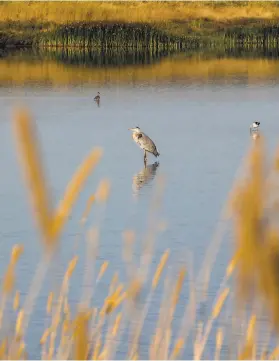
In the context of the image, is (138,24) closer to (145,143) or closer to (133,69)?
(133,69)

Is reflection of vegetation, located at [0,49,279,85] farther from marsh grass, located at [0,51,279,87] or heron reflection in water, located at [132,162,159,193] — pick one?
heron reflection in water, located at [132,162,159,193]

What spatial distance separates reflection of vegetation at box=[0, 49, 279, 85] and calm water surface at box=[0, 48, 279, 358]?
124 mm

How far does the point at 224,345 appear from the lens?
189 inches

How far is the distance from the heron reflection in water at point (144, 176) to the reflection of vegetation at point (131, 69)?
11.4 m

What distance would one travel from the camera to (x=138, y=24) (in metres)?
40.4

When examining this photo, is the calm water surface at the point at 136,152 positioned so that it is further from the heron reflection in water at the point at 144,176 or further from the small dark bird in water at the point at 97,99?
the small dark bird in water at the point at 97,99

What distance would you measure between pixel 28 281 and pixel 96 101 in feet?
40.2

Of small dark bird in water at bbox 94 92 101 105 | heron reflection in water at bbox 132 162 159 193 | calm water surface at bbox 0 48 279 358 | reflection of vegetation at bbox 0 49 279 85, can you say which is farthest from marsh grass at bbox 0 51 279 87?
heron reflection in water at bbox 132 162 159 193

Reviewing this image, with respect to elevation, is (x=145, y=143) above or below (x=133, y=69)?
above

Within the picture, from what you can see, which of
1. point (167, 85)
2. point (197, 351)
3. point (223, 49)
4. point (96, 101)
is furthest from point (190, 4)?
point (197, 351)

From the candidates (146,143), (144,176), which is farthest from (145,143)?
(144,176)

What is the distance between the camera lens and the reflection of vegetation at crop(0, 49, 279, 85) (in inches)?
923

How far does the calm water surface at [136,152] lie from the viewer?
6.80 metres

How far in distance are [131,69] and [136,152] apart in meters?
14.0
